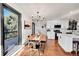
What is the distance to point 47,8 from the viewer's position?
6.50 feet

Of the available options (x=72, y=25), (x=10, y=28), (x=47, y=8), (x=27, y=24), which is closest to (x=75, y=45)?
(x=72, y=25)

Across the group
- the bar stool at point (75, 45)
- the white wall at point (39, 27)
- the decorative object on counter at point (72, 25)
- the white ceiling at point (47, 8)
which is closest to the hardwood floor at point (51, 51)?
the bar stool at point (75, 45)

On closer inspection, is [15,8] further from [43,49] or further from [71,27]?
[71,27]

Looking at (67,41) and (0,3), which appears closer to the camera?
(0,3)

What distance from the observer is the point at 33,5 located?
6.51 ft

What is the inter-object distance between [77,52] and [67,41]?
267 millimetres

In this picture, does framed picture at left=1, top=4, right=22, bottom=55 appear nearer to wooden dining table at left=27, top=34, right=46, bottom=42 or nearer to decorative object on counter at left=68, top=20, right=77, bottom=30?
wooden dining table at left=27, top=34, right=46, bottom=42

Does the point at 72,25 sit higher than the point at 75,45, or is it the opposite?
the point at 72,25

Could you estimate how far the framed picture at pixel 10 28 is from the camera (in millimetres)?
1887

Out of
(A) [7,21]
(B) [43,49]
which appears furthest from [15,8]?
(B) [43,49]

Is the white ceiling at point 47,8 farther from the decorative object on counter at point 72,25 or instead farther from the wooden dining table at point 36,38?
the wooden dining table at point 36,38

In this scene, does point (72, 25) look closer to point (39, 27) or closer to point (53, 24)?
point (53, 24)

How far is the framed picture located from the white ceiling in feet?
0.46

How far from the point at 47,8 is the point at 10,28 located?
752 mm
